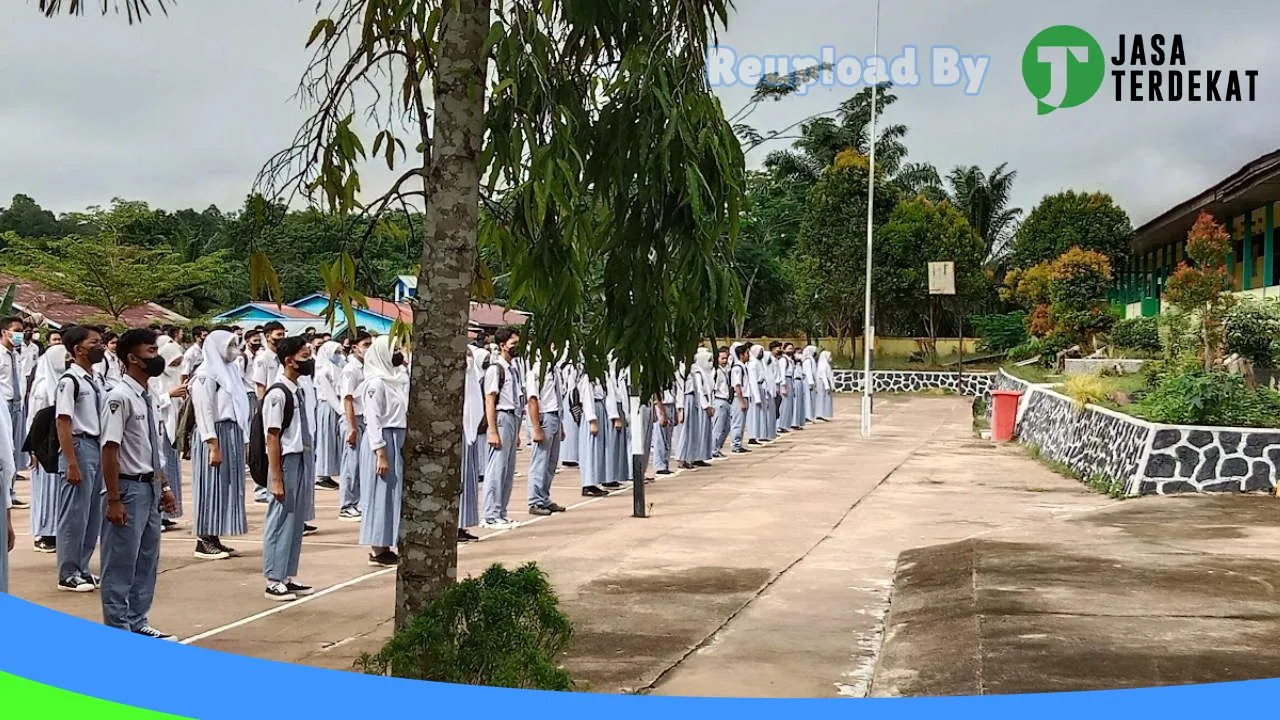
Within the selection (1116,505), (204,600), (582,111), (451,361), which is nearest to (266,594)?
(204,600)

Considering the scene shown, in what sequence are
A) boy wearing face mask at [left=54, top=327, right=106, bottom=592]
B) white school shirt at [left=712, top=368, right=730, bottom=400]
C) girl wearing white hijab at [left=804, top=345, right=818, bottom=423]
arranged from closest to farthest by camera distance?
boy wearing face mask at [left=54, top=327, right=106, bottom=592]
white school shirt at [left=712, top=368, right=730, bottom=400]
girl wearing white hijab at [left=804, top=345, right=818, bottom=423]

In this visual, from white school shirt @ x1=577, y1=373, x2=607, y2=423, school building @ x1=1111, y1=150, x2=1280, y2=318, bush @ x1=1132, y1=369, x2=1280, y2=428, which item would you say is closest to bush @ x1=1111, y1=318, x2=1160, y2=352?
school building @ x1=1111, y1=150, x2=1280, y2=318

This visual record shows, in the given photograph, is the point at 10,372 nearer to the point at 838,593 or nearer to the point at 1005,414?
the point at 838,593

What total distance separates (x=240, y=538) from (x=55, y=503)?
3.90ft

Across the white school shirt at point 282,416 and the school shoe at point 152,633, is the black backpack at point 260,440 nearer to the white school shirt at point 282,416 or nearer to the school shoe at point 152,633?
the white school shirt at point 282,416

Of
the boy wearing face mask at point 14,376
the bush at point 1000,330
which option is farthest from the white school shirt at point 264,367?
the bush at point 1000,330

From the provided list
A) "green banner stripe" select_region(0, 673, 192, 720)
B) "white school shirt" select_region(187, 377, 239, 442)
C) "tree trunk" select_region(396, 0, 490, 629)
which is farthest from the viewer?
"white school shirt" select_region(187, 377, 239, 442)

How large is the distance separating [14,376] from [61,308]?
0.81 meters

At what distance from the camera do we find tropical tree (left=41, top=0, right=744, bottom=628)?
168 inches

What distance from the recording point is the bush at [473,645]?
4.16 metres

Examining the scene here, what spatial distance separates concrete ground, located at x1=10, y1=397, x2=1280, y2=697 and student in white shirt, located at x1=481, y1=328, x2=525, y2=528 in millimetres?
275

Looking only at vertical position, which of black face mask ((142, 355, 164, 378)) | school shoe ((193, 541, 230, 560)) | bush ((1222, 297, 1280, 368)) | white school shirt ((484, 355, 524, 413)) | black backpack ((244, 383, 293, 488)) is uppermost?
bush ((1222, 297, 1280, 368))

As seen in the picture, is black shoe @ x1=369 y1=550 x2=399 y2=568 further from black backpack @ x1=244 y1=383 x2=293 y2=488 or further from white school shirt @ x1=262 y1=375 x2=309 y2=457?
black backpack @ x1=244 y1=383 x2=293 y2=488

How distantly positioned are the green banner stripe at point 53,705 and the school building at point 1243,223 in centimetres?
1116
